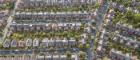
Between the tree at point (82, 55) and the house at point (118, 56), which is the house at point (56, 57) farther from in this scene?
the house at point (118, 56)

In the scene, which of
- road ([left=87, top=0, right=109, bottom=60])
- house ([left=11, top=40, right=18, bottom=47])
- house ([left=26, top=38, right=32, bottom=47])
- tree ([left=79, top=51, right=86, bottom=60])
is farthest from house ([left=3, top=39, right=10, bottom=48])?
road ([left=87, top=0, right=109, bottom=60])

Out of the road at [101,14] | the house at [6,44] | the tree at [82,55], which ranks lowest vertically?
the tree at [82,55]

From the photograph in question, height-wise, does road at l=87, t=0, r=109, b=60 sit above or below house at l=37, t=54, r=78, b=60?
above

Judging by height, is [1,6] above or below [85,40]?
above


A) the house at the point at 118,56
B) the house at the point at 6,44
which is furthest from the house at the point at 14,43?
the house at the point at 118,56

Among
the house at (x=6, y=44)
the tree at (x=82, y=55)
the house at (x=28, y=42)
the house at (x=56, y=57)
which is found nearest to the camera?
the house at (x=56, y=57)

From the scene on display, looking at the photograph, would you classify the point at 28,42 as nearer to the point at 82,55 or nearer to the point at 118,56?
the point at 82,55

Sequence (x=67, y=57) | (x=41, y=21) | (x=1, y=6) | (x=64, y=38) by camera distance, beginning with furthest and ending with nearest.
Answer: (x=1, y=6), (x=41, y=21), (x=64, y=38), (x=67, y=57)

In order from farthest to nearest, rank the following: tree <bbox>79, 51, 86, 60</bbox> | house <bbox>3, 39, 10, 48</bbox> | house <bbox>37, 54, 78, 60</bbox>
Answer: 1. house <bbox>3, 39, 10, 48</bbox>
2. tree <bbox>79, 51, 86, 60</bbox>
3. house <bbox>37, 54, 78, 60</bbox>

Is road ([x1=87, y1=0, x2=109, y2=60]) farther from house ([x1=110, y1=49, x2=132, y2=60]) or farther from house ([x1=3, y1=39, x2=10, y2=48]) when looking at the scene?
house ([x1=3, y1=39, x2=10, y2=48])

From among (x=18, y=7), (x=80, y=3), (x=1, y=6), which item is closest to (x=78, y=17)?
(x=80, y=3)

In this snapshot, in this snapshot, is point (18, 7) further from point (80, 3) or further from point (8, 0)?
point (80, 3)
